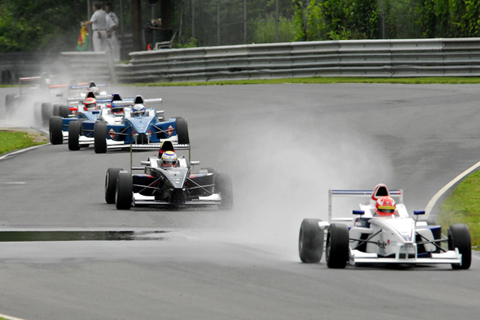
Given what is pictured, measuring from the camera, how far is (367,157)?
20.5m

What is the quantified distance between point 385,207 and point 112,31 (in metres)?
29.1

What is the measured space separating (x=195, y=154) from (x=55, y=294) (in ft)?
41.8

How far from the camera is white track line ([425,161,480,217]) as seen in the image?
15.3 meters

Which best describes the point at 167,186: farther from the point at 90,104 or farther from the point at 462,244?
the point at 90,104

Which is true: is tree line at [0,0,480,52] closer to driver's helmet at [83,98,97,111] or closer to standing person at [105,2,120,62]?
standing person at [105,2,120,62]

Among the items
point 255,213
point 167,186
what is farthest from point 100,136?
point 255,213

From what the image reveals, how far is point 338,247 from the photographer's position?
10484 millimetres

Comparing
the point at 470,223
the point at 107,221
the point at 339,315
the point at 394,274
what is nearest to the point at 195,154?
the point at 107,221

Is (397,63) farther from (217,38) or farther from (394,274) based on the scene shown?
(394,274)

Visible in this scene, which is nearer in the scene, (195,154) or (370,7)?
(195,154)

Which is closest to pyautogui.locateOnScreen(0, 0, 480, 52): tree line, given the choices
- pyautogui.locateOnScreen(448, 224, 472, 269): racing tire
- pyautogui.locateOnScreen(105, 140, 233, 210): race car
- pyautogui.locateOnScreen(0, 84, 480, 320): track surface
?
pyautogui.locateOnScreen(0, 84, 480, 320): track surface

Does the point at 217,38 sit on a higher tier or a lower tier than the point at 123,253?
higher

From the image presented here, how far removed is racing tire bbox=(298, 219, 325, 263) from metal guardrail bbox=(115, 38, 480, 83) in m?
21.1

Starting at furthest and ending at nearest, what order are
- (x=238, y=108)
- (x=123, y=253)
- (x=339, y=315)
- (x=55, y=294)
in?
(x=238, y=108)
(x=123, y=253)
(x=55, y=294)
(x=339, y=315)
